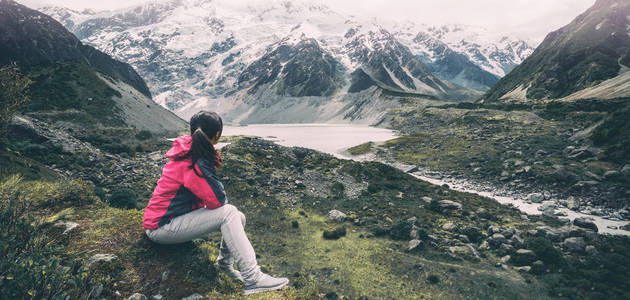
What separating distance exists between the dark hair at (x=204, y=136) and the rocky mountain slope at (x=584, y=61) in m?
135

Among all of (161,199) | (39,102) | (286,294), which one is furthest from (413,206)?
(39,102)

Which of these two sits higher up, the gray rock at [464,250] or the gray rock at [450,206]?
the gray rock at [464,250]

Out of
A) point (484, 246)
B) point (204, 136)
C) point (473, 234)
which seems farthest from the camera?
point (473, 234)

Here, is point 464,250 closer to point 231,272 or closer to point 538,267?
point 538,267

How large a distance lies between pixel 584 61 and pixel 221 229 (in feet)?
660

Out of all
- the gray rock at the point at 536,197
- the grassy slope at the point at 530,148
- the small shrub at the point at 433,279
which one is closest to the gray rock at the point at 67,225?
the small shrub at the point at 433,279

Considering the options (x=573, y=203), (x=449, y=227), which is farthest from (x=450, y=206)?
(x=573, y=203)

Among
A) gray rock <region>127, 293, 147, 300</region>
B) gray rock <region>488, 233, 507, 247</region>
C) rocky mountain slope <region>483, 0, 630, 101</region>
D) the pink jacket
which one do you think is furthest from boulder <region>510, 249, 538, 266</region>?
rocky mountain slope <region>483, 0, 630, 101</region>

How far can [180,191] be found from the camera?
673 cm

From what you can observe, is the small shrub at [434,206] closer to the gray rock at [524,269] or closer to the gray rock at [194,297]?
the gray rock at [524,269]

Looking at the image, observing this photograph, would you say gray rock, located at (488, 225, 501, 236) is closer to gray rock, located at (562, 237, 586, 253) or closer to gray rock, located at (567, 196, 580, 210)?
gray rock, located at (562, 237, 586, 253)

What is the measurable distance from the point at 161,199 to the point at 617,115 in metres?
71.1

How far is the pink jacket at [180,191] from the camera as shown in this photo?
257 inches

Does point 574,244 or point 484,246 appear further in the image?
point 484,246
